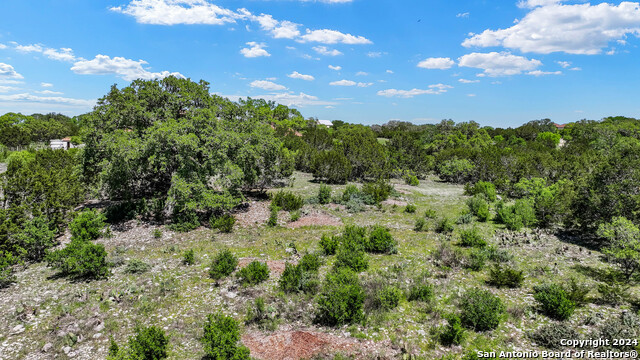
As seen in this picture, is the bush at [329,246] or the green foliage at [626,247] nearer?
the green foliage at [626,247]

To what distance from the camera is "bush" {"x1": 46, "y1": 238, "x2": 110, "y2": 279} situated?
37.4 ft

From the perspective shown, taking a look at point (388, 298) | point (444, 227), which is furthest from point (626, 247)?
point (388, 298)

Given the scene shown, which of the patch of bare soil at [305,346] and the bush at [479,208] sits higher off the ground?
the bush at [479,208]

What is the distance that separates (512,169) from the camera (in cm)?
3512

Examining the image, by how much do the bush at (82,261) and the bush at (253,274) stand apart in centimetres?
520

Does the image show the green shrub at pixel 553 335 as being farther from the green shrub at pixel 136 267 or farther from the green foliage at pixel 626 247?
the green shrub at pixel 136 267

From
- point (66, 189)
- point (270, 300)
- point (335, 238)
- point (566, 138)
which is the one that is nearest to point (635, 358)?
point (270, 300)

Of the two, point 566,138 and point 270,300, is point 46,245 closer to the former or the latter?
point 270,300

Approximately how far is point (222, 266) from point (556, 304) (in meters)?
11.0

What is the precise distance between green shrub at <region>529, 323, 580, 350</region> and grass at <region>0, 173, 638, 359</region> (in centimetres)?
28

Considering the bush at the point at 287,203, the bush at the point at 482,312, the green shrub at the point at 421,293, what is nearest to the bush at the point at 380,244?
the green shrub at the point at 421,293

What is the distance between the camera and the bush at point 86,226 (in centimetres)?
1546

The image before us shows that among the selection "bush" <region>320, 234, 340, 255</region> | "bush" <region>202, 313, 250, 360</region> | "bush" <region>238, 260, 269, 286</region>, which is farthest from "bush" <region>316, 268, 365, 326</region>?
"bush" <region>320, 234, 340, 255</region>

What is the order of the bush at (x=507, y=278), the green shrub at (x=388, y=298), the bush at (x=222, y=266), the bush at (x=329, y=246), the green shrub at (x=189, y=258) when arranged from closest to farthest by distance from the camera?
the green shrub at (x=388, y=298), the bush at (x=507, y=278), the bush at (x=222, y=266), the green shrub at (x=189, y=258), the bush at (x=329, y=246)
